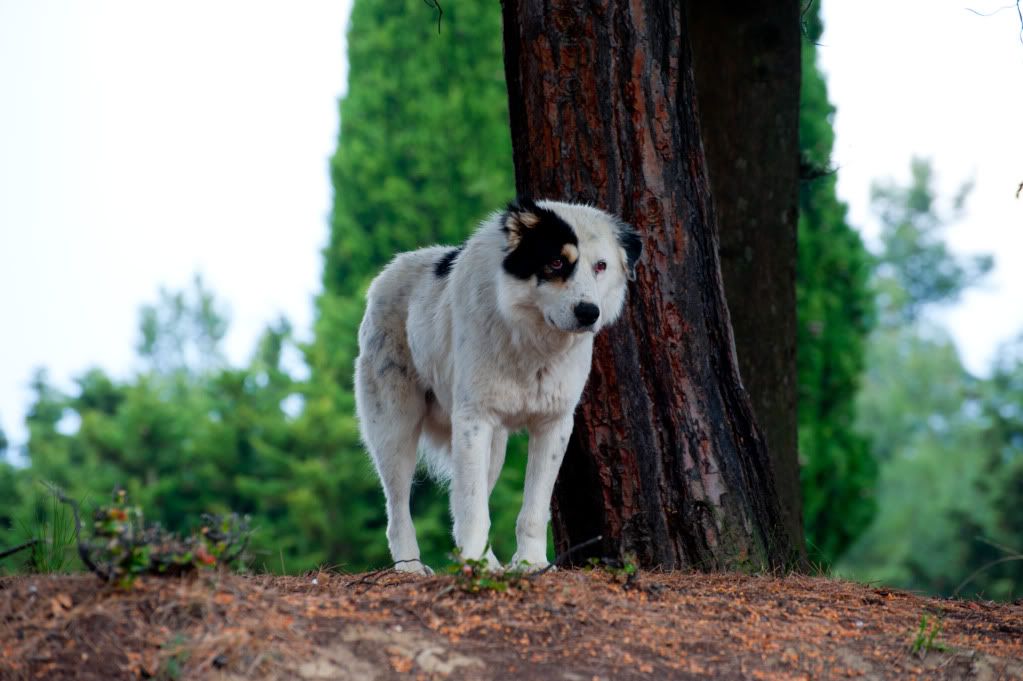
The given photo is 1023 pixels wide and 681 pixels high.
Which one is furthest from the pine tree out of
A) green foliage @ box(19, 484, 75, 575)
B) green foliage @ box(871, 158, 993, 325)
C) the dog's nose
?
green foliage @ box(871, 158, 993, 325)

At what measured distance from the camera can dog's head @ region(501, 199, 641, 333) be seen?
5219 mm

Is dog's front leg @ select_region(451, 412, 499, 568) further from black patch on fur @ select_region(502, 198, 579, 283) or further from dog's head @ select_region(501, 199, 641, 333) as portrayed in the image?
black patch on fur @ select_region(502, 198, 579, 283)

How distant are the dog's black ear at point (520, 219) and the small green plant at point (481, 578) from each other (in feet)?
5.44

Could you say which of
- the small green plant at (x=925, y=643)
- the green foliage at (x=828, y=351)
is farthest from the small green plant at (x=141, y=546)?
the green foliage at (x=828, y=351)

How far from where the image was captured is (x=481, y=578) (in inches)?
178

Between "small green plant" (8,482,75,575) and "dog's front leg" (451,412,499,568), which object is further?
"dog's front leg" (451,412,499,568)

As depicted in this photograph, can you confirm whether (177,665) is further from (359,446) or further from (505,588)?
(359,446)

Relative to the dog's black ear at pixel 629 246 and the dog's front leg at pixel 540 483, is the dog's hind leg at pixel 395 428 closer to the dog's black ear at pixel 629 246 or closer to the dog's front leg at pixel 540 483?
the dog's front leg at pixel 540 483

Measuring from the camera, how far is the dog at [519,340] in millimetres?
5328

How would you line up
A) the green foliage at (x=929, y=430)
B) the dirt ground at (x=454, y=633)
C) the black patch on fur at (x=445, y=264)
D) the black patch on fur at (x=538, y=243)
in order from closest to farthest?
the dirt ground at (x=454, y=633), the black patch on fur at (x=538, y=243), the black patch on fur at (x=445, y=264), the green foliage at (x=929, y=430)

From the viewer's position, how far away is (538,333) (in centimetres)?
548

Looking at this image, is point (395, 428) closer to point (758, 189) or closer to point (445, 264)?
point (445, 264)

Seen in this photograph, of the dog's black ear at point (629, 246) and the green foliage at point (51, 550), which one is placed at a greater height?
the dog's black ear at point (629, 246)

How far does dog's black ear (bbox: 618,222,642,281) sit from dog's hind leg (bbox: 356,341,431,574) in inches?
61.5
